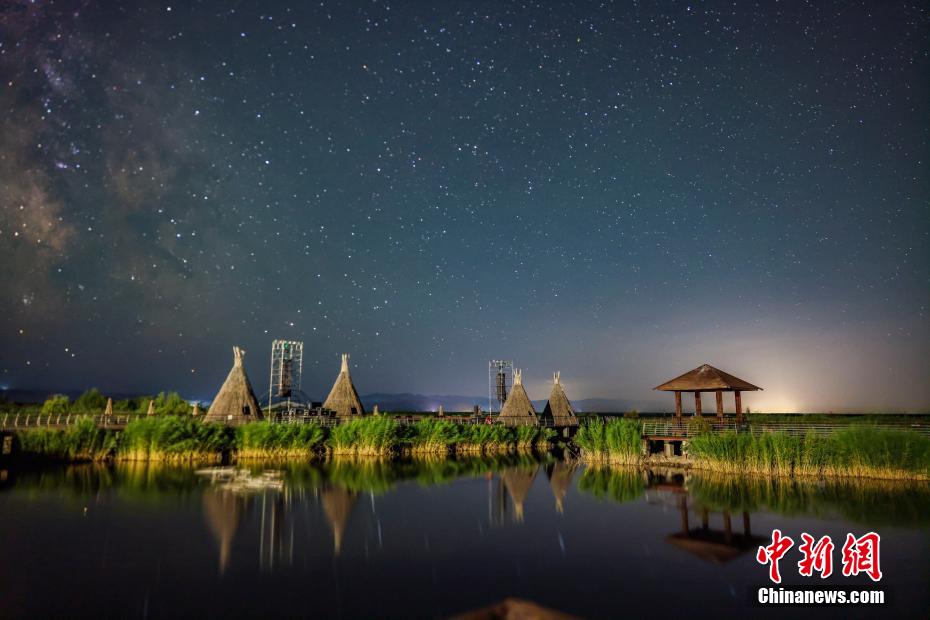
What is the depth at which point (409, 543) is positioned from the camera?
14.9 m

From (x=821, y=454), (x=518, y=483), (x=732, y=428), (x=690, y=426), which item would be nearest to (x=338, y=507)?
(x=518, y=483)

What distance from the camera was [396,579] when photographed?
1180 cm

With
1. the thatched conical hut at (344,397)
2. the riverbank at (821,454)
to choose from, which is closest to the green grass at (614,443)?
the riverbank at (821,454)

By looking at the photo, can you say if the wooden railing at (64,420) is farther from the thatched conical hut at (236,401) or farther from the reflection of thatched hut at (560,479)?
the reflection of thatched hut at (560,479)

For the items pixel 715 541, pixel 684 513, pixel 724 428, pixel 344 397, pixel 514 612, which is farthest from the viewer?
pixel 344 397

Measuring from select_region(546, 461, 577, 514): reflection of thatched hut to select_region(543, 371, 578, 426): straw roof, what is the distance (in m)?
14.1

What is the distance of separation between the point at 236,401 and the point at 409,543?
26.2 meters

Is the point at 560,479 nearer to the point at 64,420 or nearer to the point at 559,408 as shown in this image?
the point at 559,408

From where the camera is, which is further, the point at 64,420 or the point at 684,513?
the point at 64,420

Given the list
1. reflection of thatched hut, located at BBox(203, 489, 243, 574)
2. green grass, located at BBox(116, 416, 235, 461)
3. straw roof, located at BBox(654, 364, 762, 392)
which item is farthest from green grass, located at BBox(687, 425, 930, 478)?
green grass, located at BBox(116, 416, 235, 461)

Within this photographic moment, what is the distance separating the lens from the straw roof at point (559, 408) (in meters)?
47.5

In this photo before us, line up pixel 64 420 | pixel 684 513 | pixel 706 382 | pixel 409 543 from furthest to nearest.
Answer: pixel 64 420 < pixel 706 382 < pixel 684 513 < pixel 409 543

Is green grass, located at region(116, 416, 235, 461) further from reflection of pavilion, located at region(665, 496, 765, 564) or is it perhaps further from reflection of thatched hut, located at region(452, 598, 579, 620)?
reflection of thatched hut, located at region(452, 598, 579, 620)

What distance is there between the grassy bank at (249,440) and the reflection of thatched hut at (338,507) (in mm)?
10649
